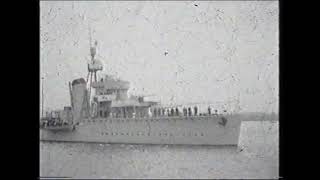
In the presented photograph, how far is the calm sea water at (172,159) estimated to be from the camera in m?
3.42

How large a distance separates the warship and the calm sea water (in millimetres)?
101

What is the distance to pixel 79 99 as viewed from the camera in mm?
3754

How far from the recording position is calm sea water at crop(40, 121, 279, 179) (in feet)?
11.2

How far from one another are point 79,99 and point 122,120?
0.49 metres

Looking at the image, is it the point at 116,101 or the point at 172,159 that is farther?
the point at 116,101

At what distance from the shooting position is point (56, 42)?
3744mm

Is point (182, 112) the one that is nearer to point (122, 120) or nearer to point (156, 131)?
point (156, 131)
